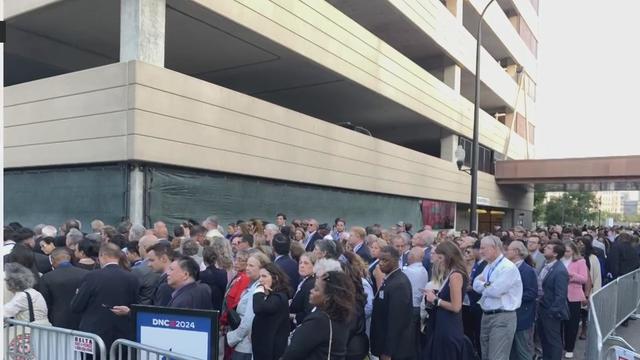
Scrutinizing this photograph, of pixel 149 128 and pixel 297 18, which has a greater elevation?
pixel 297 18

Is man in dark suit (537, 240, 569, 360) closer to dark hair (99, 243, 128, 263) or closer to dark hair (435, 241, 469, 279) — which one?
dark hair (435, 241, 469, 279)

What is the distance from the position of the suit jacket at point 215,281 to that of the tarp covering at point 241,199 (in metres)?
6.90

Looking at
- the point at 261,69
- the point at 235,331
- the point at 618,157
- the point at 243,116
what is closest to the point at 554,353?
the point at 235,331

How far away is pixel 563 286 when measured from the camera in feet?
24.2

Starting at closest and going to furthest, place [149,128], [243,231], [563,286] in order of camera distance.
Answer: [563,286]
[243,231]
[149,128]

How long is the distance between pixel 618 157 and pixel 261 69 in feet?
75.8

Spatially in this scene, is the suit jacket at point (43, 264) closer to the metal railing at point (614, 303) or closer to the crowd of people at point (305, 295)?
the crowd of people at point (305, 295)

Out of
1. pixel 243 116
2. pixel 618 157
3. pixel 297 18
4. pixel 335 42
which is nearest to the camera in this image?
pixel 243 116

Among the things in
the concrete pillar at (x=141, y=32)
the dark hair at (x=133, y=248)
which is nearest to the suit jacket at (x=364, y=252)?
the dark hair at (x=133, y=248)

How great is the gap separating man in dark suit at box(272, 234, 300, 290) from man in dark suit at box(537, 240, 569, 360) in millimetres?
3449

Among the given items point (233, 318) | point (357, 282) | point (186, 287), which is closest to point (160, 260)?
point (186, 287)

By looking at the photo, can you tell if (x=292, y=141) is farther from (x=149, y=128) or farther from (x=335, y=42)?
(x=149, y=128)

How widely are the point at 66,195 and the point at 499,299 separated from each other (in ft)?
37.9

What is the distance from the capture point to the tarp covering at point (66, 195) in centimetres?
1270
